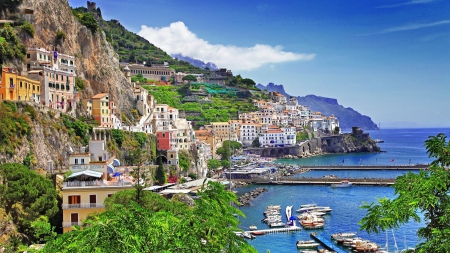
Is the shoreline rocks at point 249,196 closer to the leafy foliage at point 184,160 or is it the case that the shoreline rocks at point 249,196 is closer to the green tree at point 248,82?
the leafy foliage at point 184,160

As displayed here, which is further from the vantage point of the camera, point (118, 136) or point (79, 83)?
point (79, 83)

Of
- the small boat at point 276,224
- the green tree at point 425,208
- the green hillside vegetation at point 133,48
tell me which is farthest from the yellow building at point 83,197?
the green hillside vegetation at point 133,48

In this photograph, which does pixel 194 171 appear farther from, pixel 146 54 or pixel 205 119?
pixel 146 54

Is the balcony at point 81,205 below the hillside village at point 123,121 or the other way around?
below

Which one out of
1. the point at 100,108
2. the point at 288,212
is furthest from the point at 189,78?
the point at 288,212

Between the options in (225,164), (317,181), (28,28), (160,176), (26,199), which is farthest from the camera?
(225,164)

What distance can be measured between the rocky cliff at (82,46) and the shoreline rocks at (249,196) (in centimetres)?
1477

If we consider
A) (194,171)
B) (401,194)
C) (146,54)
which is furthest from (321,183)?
(146,54)

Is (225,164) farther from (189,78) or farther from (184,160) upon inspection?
(189,78)

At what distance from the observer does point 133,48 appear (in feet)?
381

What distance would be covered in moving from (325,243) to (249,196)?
17.6 m

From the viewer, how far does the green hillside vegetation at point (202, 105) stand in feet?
276

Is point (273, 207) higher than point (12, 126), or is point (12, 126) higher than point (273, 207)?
point (12, 126)

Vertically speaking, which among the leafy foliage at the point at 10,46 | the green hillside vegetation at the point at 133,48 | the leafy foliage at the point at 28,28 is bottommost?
the leafy foliage at the point at 10,46
